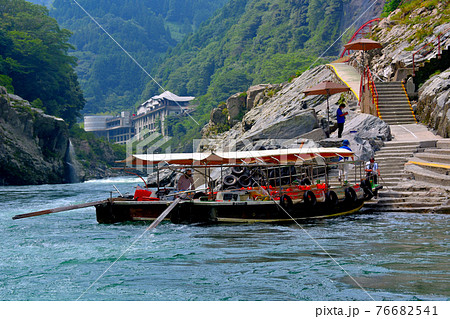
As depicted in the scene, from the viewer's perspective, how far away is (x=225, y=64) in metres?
123

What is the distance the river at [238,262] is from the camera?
8094 mm

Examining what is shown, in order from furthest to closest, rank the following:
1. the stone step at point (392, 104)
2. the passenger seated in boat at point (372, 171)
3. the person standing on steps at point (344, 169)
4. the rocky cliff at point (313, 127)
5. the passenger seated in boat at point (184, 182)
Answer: the stone step at point (392, 104) < the rocky cliff at point (313, 127) < the person standing on steps at point (344, 169) < the passenger seated in boat at point (184, 182) < the passenger seated in boat at point (372, 171)

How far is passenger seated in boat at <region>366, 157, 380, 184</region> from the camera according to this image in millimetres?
18109

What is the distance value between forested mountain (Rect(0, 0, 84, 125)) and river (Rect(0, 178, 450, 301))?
6226 centimetres

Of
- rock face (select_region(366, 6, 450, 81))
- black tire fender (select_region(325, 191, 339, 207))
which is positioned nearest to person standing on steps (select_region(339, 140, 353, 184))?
black tire fender (select_region(325, 191, 339, 207))

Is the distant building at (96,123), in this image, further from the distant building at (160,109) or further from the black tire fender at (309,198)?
the black tire fender at (309,198)

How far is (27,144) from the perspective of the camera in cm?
5475

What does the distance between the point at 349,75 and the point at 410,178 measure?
19.3 meters

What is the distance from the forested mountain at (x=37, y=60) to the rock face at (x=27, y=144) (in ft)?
38.6

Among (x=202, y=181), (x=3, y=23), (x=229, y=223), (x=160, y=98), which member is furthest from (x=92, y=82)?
(x=229, y=223)

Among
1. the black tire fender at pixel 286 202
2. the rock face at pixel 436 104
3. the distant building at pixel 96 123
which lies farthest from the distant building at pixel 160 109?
the black tire fender at pixel 286 202
